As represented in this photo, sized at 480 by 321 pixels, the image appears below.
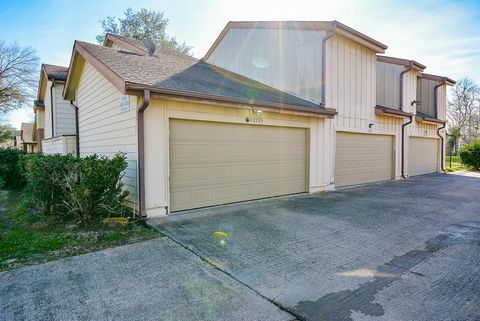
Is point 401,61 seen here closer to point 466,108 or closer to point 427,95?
point 427,95

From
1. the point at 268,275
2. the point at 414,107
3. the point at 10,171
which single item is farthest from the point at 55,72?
the point at 414,107

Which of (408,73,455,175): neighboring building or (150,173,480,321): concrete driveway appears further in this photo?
(408,73,455,175): neighboring building

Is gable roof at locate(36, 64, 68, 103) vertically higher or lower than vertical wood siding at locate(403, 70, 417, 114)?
higher

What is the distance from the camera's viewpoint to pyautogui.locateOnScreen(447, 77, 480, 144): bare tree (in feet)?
117

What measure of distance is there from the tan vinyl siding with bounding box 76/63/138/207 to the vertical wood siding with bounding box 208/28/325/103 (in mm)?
5550

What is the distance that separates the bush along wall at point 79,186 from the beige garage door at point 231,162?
1.13m

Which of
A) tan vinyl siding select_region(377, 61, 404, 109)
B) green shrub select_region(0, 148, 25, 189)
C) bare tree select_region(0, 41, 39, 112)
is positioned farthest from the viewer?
bare tree select_region(0, 41, 39, 112)

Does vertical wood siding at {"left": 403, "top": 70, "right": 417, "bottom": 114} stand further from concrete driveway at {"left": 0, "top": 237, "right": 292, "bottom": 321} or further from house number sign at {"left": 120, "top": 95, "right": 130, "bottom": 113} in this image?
concrete driveway at {"left": 0, "top": 237, "right": 292, "bottom": 321}

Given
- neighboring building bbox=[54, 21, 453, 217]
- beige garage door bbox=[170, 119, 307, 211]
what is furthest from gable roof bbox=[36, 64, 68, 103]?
beige garage door bbox=[170, 119, 307, 211]

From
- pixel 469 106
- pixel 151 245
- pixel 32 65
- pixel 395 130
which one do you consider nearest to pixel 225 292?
pixel 151 245

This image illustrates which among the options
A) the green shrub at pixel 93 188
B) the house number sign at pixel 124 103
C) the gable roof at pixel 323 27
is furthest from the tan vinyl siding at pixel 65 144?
the gable roof at pixel 323 27

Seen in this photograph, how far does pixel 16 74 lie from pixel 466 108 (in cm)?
4974

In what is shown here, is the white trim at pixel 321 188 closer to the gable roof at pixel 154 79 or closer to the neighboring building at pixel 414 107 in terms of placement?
the gable roof at pixel 154 79

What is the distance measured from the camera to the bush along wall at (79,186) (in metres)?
4.94
